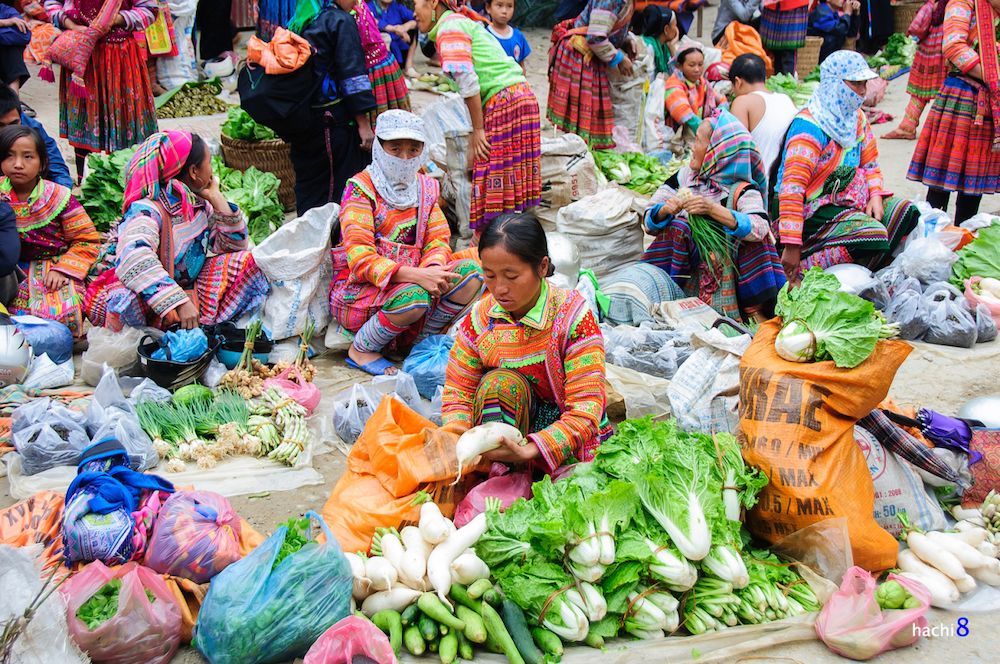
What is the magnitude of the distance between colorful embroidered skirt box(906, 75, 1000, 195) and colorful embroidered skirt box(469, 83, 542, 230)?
8.88 ft

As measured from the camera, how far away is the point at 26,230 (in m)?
4.57

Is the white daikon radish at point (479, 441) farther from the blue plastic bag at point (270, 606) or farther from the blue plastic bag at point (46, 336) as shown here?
the blue plastic bag at point (46, 336)

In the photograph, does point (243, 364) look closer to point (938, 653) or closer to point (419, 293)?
point (419, 293)

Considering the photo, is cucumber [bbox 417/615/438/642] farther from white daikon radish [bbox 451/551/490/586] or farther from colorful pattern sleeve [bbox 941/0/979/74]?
colorful pattern sleeve [bbox 941/0/979/74]

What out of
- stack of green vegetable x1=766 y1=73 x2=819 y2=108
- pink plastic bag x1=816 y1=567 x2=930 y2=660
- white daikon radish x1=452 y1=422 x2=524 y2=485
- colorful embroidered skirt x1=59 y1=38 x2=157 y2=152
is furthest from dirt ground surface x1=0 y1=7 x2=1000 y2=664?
stack of green vegetable x1=766 y1=73 x2=819 y2=108

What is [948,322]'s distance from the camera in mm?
4812

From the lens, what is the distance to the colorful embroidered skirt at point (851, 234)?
5141mm

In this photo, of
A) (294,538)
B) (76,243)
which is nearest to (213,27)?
(76,243)

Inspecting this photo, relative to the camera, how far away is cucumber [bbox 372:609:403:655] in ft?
8.33

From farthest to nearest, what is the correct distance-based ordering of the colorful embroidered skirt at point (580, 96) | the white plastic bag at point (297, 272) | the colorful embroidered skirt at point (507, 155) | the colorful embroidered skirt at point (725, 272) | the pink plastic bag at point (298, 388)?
1. the colorful embroidered skirt at point (580, 96)
2. the colorful embroidered skirt at point (507, 155)
3. the colorful embroidered skirt at point (725, 272)
4. the white plastic bag at point (297, 272)
5. the pink plastic bag at point (298, 388)

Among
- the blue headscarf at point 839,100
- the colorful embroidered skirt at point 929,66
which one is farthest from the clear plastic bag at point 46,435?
the colorful embroidered skirt at point 929,66

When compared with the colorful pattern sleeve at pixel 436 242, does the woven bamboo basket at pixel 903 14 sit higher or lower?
higher

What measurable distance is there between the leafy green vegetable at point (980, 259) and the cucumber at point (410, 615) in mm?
3991

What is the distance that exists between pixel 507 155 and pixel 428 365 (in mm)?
2089
